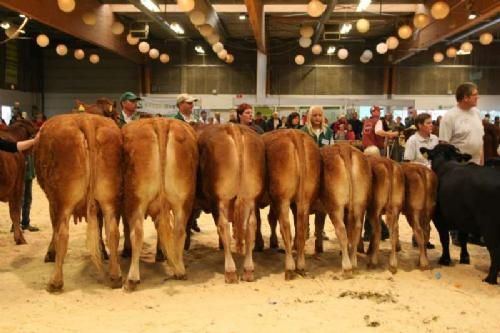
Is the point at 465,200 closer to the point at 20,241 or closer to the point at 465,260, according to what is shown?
the point at 465,260

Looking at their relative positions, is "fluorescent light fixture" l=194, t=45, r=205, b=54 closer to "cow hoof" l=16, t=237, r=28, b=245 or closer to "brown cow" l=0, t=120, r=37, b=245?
"brown cow" l=0, t=120, r=37, b=245

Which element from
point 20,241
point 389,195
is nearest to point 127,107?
point 20,241

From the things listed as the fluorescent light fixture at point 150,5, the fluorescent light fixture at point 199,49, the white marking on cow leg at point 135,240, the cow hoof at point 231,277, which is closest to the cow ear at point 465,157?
the cow hoof at point 231,277

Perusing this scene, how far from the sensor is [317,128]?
21.9ft

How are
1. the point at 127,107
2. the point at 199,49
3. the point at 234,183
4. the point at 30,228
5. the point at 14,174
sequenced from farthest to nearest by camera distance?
1. the point at 199,49
2. the point at 30,228
3. the point at 127,107
4. the point at 14,174
5. the point at 234,183

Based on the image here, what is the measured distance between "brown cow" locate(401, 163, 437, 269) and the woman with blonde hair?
1322mm

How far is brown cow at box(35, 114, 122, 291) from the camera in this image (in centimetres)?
446

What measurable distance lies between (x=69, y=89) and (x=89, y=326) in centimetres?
2272

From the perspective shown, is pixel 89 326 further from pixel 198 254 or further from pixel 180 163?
pixel 198 254

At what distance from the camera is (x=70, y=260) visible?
571cm

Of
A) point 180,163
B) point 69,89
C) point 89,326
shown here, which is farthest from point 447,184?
point 69,89

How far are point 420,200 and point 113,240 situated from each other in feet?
10.8

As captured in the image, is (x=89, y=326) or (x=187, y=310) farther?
(x=187, y=310)

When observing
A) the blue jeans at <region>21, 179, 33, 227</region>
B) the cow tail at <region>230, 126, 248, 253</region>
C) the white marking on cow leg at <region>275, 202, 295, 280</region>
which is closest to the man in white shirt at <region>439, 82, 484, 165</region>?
the white marking on cow leg at <region>275, 202, 295, 280</region>
